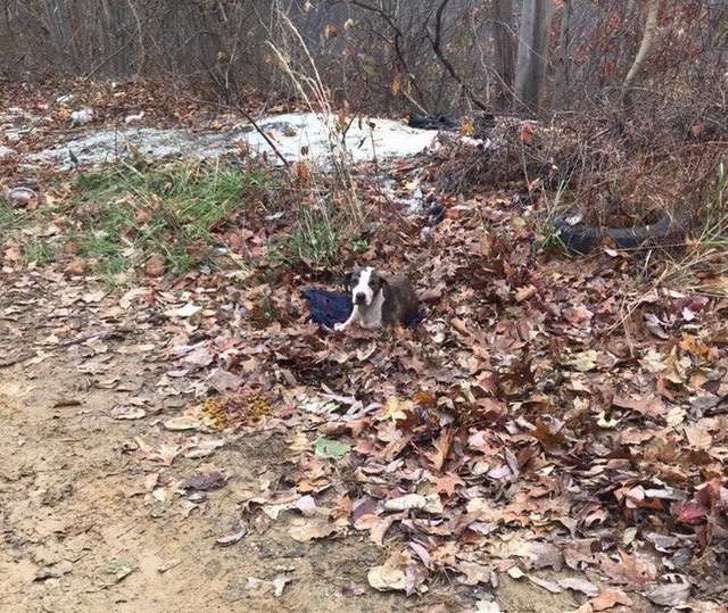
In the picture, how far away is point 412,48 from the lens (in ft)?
35.2

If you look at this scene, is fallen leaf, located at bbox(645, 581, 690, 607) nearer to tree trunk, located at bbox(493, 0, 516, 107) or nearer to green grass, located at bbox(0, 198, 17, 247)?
green grass, located at bbox(0, 198, 17, 247)

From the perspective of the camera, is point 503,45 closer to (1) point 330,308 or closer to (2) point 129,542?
(1) point 330,308

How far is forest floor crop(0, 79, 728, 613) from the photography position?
288 cm

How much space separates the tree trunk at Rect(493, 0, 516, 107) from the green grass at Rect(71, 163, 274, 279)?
3891 mm

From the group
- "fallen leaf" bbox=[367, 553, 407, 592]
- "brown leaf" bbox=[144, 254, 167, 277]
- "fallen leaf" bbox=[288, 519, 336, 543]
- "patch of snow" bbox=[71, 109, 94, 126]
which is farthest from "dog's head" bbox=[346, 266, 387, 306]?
"patch of snow" bbox=[71, 109, 94, 126]

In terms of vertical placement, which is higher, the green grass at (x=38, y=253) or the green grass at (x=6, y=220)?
the green grass at (x=6, y=220)

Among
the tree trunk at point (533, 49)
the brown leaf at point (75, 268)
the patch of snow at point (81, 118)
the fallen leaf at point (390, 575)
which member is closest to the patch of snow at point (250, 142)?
the patch of snow at point (81, 118)

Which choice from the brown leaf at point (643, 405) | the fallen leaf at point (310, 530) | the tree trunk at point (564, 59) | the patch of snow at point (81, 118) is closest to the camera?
the fallen leaf at point (310, 530)

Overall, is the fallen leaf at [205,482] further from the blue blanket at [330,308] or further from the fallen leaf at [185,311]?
the fallen leaf at [185,311]

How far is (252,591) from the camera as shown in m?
2.85

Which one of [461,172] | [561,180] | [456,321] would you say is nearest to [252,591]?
[456,321]

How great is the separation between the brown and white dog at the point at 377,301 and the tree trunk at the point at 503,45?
5037 mm

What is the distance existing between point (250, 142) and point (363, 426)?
5629 mm

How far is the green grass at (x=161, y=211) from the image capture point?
20.8 ft
